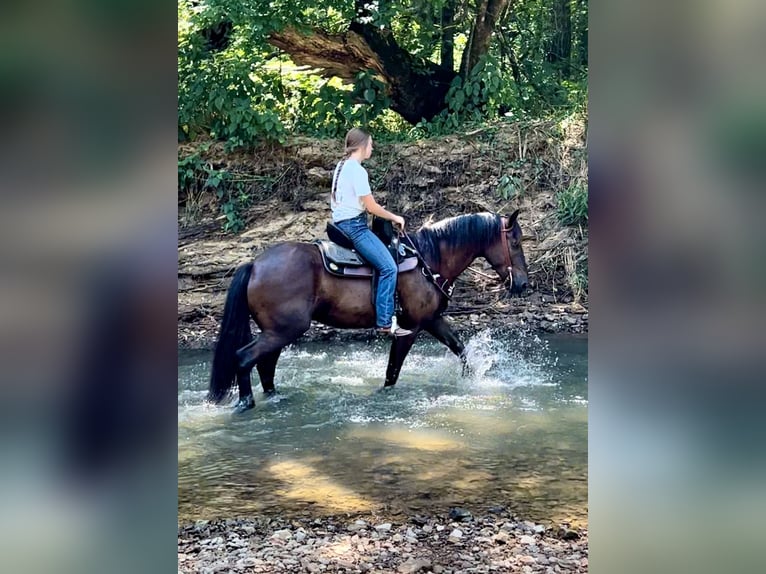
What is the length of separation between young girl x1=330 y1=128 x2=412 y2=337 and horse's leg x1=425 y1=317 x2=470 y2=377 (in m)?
0.17

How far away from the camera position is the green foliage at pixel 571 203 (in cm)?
454

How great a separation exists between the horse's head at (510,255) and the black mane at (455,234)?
5 cm

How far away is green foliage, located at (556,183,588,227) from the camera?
14.9ft

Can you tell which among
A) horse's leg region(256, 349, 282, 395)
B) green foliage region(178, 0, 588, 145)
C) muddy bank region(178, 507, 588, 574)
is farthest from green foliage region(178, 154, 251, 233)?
muddy bank region(178, 507, 588, 574)

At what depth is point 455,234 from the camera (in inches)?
177

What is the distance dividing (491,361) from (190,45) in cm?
283

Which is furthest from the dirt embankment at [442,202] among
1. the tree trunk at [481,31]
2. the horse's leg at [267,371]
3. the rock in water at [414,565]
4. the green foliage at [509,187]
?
the rock in water at [414,565]

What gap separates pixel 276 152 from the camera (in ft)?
16.2

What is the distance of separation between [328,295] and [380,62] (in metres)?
1.70

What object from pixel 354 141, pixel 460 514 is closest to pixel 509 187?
pixel 354 141

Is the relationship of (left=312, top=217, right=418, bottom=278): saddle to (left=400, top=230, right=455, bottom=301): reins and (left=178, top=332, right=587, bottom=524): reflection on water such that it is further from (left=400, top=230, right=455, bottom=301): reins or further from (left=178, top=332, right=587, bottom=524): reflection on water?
(left=178, top=332, right=587, bottom=524): reflection on water

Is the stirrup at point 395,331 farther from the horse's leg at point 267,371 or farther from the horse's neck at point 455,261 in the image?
the horse's leg at point 267,371
